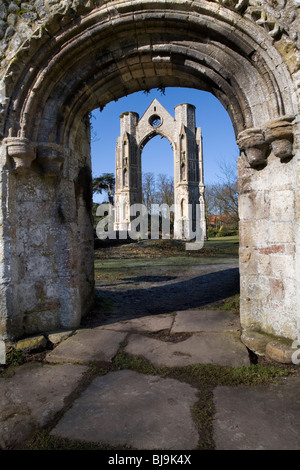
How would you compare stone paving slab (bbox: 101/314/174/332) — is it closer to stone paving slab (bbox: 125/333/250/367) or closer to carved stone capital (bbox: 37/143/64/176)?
stone paving slab (bbox: 125/333/250/367)

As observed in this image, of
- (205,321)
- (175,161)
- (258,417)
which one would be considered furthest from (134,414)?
(175,161)

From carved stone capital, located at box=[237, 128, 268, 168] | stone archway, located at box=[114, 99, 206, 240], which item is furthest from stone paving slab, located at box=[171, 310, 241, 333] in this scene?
stone archway, located at box=[114, 99, 206, 240]

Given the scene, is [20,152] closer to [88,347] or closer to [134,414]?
[88,347]

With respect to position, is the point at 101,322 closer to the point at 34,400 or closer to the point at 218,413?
the point at 34,400

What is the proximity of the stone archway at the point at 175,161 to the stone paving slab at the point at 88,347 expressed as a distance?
2205cm

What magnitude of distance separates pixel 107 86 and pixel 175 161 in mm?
23288

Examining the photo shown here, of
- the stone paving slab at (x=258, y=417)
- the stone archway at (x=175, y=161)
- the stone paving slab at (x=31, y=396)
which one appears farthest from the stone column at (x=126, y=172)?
the stone paving slab at (x=258, y=417)

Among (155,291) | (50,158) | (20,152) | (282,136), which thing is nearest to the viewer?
(282,136)

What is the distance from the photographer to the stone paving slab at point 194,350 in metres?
2.74

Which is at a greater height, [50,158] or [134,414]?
[50,158]

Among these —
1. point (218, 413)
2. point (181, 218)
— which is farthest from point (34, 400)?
point (181, 218)

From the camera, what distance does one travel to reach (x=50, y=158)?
3.42 metres

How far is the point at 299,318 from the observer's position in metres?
2.83

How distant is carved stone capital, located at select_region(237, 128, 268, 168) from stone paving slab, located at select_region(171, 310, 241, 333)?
75.0 inches
